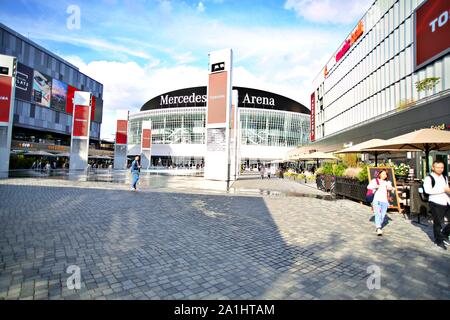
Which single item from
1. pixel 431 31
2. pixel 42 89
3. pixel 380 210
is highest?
pixel 42 89

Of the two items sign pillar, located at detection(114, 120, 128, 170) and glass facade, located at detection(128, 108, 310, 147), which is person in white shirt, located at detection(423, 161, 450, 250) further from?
glass facade, located at detection(128, 108, 310, 147)

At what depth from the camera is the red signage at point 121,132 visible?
4641 cm

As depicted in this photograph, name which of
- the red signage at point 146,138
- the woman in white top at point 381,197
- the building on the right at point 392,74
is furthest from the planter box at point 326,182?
the red signage at point 146,138

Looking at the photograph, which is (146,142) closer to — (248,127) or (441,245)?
(248,127)

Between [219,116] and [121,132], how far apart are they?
28521mm

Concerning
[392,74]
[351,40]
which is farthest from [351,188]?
[351,40]

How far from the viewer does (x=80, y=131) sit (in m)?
33.5

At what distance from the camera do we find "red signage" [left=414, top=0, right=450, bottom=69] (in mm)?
19500

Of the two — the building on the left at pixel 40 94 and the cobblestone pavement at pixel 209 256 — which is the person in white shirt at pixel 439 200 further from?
the building on the left at pixel 40 94

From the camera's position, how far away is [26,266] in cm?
393

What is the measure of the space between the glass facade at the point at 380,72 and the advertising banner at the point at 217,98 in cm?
1599

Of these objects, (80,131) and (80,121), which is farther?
(80,121)

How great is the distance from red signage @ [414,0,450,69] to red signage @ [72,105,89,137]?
37.6 metres
